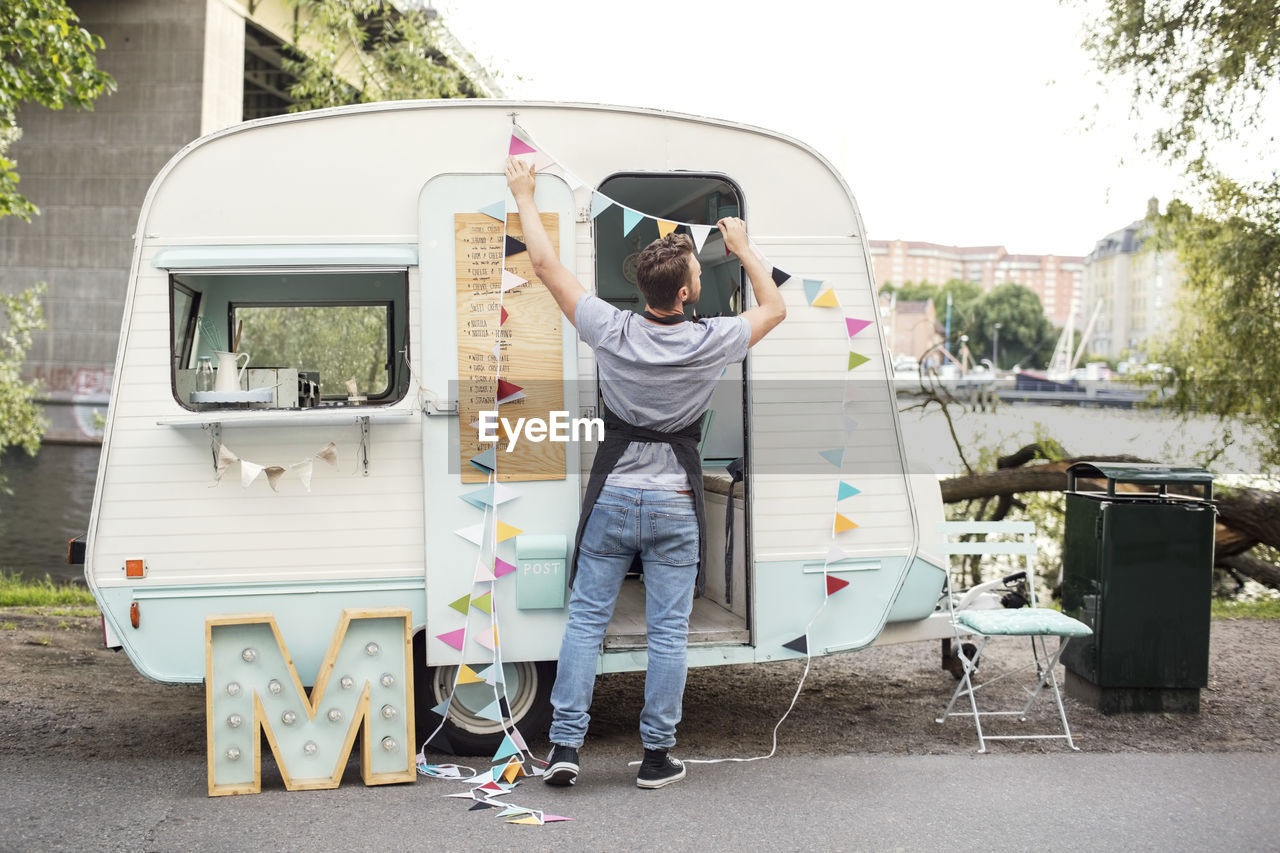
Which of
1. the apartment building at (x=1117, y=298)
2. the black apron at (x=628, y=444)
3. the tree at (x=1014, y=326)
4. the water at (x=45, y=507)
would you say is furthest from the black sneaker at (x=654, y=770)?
the tree at (x=1014, y=326)

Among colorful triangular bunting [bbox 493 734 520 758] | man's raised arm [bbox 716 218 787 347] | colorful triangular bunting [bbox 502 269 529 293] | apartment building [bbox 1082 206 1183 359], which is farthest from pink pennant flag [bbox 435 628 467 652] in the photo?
apartment building [bbox 1082 206 1183 359]

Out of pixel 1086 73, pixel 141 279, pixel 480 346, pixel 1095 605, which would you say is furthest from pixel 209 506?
pixel 1086 73

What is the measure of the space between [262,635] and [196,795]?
0.63 m

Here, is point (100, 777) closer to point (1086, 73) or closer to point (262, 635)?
point (262, 635)

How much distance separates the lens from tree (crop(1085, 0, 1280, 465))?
29.0ft

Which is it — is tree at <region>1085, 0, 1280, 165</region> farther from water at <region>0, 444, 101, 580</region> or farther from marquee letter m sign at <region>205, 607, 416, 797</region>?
water at <region>0, 444, 101, 580</region>

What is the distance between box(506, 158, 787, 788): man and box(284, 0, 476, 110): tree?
7.69 m

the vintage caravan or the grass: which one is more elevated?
the vintage caravan

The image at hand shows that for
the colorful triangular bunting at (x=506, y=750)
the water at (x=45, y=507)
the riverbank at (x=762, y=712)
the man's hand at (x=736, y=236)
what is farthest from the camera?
the water at (x=45, y=507)

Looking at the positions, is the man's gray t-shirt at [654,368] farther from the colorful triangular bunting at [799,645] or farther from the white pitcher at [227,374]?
the white pitcher at [227,374]

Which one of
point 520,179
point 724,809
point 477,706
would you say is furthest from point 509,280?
point 724,809

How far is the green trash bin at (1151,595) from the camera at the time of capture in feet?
17.4

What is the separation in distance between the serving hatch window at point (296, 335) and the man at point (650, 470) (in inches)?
39.6

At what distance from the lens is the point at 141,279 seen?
14.3 feet
